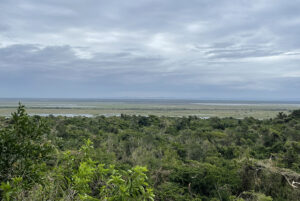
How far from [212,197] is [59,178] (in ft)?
17.6

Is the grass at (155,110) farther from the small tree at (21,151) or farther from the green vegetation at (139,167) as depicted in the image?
the small tree at (21,151)

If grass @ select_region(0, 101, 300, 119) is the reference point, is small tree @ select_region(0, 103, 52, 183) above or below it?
above

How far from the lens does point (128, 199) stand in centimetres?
335

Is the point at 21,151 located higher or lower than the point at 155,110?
higher

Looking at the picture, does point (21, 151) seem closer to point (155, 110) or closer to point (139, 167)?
point (139, 167)

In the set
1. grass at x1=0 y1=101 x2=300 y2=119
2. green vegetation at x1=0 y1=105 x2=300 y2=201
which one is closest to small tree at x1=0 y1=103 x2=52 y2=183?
green vegetation at x1=0 y1=105 x2=300 y2=201

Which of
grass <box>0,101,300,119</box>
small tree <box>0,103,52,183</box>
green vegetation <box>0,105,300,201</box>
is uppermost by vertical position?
small tree <box>0,103,52,183</box>

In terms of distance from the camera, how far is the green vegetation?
3.94 metres

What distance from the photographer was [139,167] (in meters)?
3.31

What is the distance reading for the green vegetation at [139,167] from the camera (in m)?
3.94

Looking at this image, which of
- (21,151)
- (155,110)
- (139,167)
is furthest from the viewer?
(155,110)

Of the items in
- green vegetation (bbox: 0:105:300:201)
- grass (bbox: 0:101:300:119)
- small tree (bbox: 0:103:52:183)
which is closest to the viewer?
green vegetation (bbox: 0:105:300:201)

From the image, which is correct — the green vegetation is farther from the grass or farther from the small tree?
the grass

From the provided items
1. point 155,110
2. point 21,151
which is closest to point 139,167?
point 21,151
